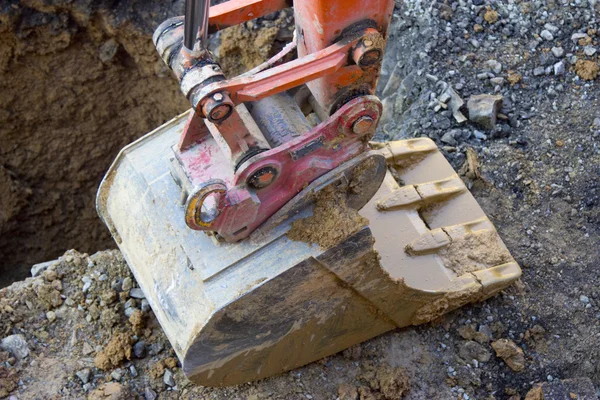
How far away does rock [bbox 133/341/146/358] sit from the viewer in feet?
12.7

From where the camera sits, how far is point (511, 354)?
387 centimetres

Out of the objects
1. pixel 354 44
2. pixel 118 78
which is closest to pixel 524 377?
pixel 354 44

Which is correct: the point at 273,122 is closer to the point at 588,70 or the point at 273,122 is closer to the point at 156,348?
the point at 156,348

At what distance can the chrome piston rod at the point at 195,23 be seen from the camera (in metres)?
2.56

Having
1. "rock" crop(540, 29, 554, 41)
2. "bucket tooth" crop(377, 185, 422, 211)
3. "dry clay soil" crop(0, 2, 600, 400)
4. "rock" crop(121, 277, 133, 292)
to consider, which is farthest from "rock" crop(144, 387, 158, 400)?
"rock" crop(540, 29, 554, 41)

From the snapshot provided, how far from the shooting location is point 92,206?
6375 millimetres

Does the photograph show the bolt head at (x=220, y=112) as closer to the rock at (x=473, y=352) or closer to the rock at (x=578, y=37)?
the rock at (x=473, y=352)

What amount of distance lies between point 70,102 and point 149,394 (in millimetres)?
3122

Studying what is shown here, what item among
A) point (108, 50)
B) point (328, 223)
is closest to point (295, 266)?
point (328, 223)

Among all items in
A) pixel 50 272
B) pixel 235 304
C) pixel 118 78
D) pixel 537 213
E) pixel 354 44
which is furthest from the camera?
pixel 118 78

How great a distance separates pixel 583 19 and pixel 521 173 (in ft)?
4.39

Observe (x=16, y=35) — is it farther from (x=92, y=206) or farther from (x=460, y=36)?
(x=460, y=36)

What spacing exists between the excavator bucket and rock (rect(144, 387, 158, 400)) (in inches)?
17.9

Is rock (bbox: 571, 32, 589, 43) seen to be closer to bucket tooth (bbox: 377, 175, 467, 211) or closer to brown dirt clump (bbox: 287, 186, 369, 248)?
bucket tooth (bbox: 377, 175, 467, 211)
